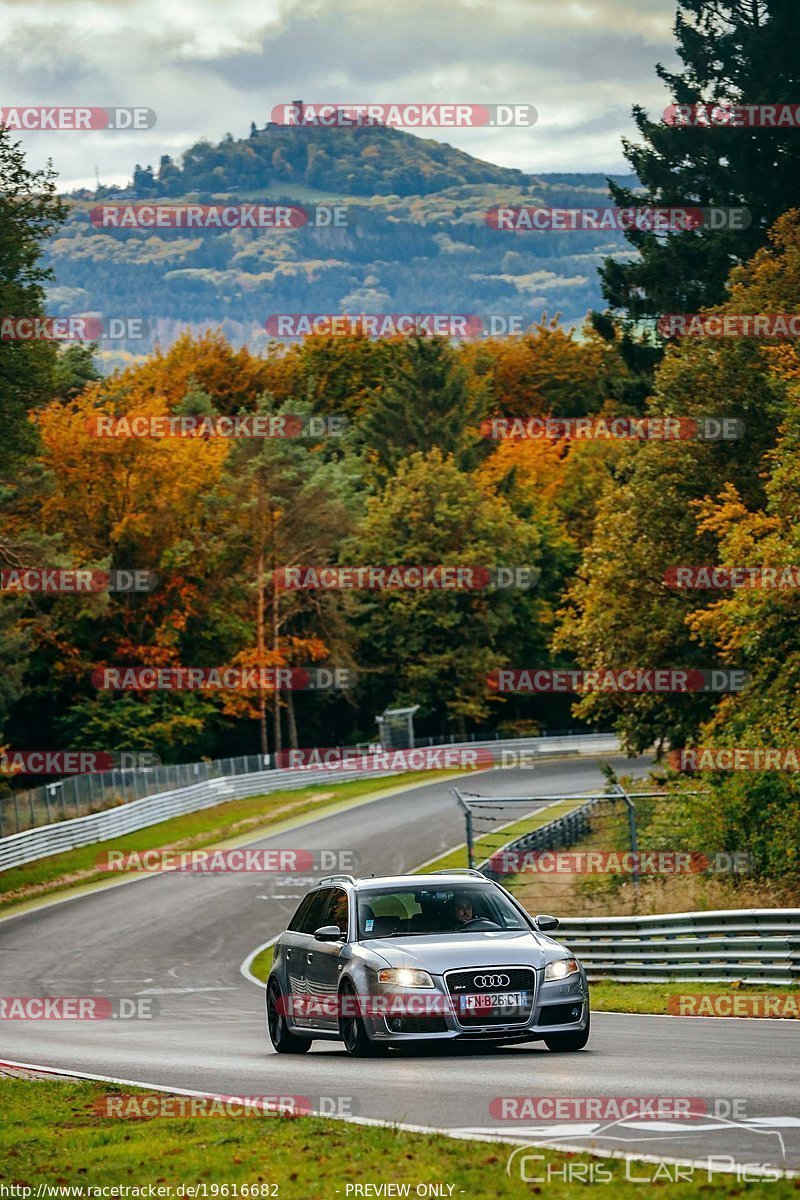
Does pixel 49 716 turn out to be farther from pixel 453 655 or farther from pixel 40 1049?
pixel 40 1049

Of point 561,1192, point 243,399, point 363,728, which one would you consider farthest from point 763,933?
point 243,399

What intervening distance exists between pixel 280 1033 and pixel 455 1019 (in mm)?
3058

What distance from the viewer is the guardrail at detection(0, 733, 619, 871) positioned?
48.3 metres

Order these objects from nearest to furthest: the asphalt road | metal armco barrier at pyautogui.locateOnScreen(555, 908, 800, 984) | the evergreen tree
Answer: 1. the asphalt road
2. metal armco barrier at pyautogui.locateOnScreen(555, 908, 800, 984)
3. the evergreen tree

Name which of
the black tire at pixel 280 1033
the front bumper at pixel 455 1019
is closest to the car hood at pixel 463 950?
the front bumper at pixel 455 1019

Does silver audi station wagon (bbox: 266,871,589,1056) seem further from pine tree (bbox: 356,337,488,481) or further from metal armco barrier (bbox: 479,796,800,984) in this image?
pine tree (bbox: 356,337,488,481)

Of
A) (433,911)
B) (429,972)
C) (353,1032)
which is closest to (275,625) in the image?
(433,911)

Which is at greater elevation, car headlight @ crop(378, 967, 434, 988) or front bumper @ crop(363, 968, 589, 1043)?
car headlight @ crop(378, 967, 434, 988)

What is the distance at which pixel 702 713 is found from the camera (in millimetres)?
41875

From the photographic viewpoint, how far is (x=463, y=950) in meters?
14.0

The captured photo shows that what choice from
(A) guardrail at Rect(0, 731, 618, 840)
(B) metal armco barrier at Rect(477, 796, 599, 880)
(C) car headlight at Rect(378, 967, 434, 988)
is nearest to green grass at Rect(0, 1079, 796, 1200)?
(C) car headlight at Rect(378, 967, 434, 988)

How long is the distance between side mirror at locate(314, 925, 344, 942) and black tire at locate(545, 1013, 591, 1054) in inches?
76.9

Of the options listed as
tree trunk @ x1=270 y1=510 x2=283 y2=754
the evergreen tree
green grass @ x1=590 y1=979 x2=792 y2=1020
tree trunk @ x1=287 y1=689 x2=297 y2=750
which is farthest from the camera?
tree trunk @ x1=287 y1=689 x2=297 y2=750

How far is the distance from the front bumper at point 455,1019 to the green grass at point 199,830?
30.8 m
